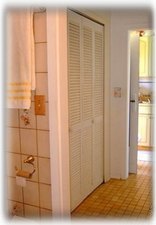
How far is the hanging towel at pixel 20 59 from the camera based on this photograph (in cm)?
133

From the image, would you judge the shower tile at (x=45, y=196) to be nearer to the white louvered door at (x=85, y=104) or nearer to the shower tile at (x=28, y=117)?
the shower tile at (x=28, y=117)

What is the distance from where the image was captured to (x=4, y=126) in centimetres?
149

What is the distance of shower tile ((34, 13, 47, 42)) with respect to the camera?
133 centimetres

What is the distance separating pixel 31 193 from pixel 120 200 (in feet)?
4.80

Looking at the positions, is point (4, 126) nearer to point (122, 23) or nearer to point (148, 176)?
point (122, 23)

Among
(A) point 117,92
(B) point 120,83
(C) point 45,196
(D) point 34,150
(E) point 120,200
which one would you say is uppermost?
(B) point 120,83

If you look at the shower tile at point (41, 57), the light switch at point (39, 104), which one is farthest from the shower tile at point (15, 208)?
the shower tile at point (41, 57)

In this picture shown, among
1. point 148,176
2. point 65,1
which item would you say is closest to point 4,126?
point 65,1

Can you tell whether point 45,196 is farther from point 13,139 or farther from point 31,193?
point 13,139

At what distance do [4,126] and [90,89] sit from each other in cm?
138

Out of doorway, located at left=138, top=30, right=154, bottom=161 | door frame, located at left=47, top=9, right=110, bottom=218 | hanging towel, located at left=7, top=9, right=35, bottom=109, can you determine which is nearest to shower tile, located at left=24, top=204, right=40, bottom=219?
door frame, located at left=47, top=9, right=110, bottom=218

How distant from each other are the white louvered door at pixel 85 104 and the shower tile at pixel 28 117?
897 millimetres

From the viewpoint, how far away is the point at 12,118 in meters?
1.49

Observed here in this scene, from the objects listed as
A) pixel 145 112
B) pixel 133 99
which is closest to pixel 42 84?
pixel 133 99
